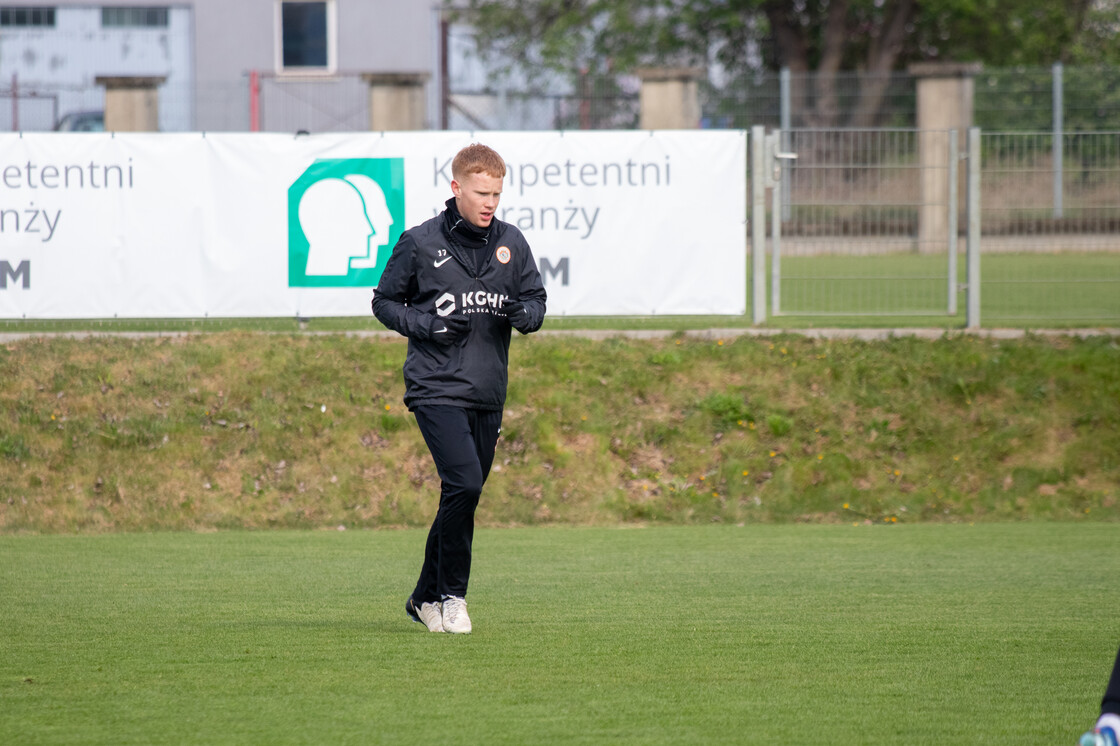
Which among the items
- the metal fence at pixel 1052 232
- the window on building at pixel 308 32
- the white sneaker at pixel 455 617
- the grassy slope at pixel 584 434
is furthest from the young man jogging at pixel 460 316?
the window on building at pixel 308 32

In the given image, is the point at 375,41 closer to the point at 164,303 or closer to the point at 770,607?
the point at 164,303

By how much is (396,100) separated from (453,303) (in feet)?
57.5

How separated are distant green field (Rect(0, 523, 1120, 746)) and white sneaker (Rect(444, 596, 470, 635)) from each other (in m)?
0.07

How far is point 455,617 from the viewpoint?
6.26 meters

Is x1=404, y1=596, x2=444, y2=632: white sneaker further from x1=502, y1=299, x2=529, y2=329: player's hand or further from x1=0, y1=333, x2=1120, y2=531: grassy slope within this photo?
x1=0, y1=333, x2=1120, y2=531: grassy slope

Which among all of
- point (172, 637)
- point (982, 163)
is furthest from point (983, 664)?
point (982, 163)

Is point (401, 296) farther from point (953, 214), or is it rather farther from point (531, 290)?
point (953, 214)

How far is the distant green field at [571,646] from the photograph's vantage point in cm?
483

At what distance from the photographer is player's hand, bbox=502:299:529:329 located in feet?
19.8

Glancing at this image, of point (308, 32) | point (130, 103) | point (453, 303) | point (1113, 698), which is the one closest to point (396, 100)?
point (130, 103)

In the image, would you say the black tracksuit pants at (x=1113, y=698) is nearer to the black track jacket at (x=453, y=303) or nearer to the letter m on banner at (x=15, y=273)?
the black track jacket at (x=453, y=303)

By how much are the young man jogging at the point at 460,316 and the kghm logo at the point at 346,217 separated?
6.94 m

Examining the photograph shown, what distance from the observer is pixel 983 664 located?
5.75 meters

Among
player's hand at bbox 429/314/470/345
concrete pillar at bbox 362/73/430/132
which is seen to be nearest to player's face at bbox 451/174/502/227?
player's hand at bbox 429/314/470/345
